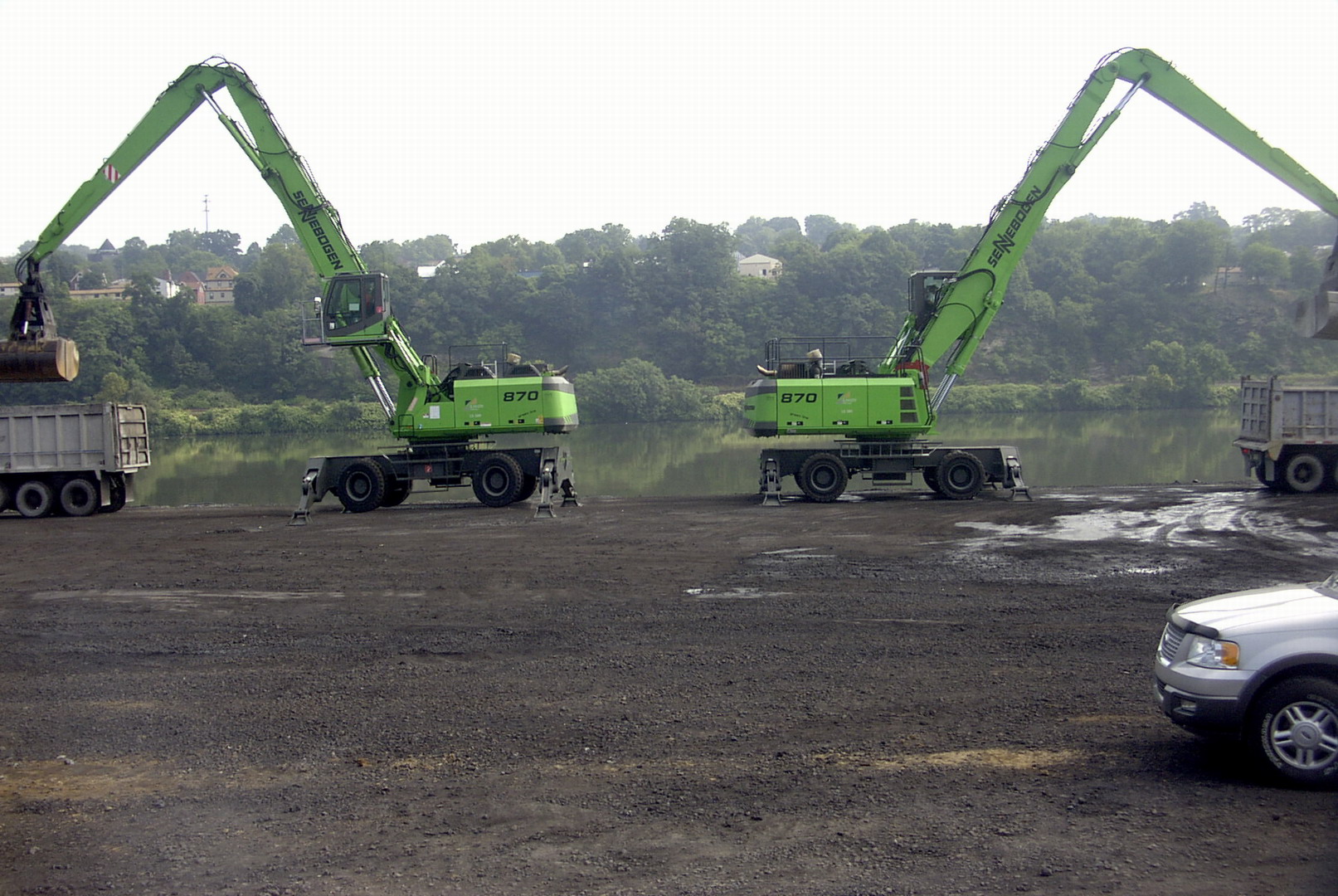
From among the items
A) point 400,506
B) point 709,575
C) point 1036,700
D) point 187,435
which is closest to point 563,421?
point 400,506

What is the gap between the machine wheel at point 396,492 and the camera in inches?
993

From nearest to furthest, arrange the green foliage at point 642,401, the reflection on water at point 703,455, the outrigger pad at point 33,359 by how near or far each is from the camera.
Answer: the outrigger pad at point 33,359 → the reflection on water at point 703,455 → the green foliage at point 642,401

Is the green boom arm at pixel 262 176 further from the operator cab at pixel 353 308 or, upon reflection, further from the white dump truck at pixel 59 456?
the white dump truck at pixel 59 456

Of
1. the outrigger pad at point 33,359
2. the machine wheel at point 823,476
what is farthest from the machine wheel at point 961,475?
the outrigger pad at point 33,359

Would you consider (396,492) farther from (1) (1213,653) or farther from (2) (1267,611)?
(2) (1267,611)

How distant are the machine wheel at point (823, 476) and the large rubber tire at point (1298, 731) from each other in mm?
16644

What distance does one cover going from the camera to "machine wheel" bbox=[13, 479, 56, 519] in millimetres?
24734

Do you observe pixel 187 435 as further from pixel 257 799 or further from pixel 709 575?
pixel 257 799

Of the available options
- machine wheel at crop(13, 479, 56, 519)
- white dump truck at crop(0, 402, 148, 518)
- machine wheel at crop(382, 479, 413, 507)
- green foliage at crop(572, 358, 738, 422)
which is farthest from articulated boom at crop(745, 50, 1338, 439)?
green foliage at crop(572, 358, 738, 422)

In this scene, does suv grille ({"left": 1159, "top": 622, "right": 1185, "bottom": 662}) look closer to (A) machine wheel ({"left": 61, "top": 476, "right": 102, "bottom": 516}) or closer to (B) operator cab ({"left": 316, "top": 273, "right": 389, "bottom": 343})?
(B) operator cab ({"left": 316, "top": 273, "right": 389, "bottom": 343})

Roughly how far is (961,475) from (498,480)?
9.69 meters

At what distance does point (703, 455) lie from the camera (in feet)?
147

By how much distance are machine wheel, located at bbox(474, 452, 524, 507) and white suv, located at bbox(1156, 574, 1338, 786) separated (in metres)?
18.2

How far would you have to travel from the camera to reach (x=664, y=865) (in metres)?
6.29
